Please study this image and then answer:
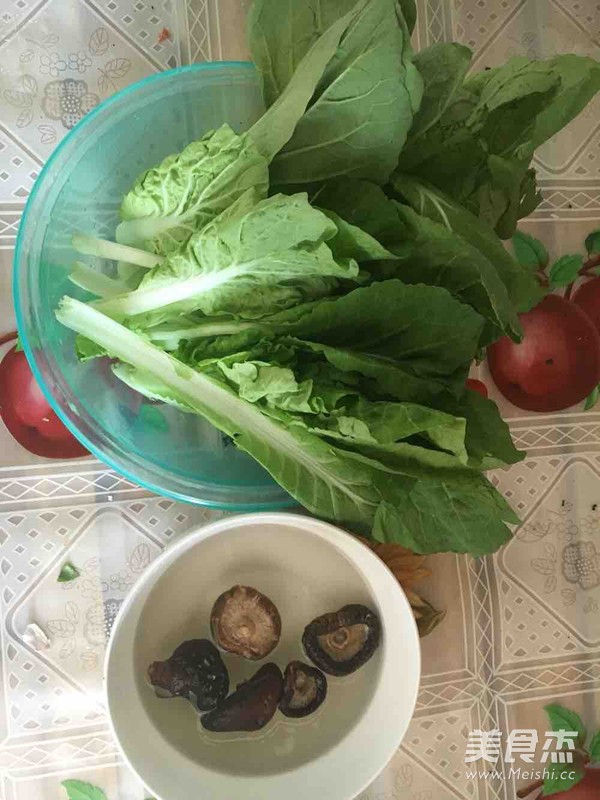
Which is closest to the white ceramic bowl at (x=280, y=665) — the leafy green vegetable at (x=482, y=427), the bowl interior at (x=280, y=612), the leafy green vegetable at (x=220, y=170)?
the bowl interior at (x=280, y=612)

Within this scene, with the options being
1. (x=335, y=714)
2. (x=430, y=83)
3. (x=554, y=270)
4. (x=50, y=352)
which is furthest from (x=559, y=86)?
(x=335, y=714)

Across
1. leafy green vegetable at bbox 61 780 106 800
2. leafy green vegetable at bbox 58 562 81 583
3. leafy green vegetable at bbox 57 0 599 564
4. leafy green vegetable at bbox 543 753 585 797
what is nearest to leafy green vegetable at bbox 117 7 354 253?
leafy green vegetable at bbox 57 0 599 564

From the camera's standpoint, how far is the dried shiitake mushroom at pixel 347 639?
61 cm

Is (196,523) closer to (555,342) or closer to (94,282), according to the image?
(94,282)

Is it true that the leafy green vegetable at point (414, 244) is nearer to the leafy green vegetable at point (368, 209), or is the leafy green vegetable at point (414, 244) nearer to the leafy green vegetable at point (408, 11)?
the leafy green vegetable at point (368, 209)

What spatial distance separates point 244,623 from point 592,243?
48 cm

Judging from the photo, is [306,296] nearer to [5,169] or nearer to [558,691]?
[5,169]

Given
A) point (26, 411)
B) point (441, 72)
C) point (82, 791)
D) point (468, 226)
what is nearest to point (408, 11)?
point (441, 72)

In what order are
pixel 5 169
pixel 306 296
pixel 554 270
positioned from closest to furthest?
1. pixel 306 296
2. pixel 5 169
3. pixel 554 270

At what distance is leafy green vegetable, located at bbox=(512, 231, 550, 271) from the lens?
693mm

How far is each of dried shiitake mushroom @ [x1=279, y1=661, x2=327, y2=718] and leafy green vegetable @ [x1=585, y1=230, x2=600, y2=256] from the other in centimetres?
47

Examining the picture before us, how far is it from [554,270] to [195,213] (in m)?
0.37

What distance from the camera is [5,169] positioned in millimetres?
604

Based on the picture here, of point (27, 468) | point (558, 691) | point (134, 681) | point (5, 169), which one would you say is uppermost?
point (5, 169)
